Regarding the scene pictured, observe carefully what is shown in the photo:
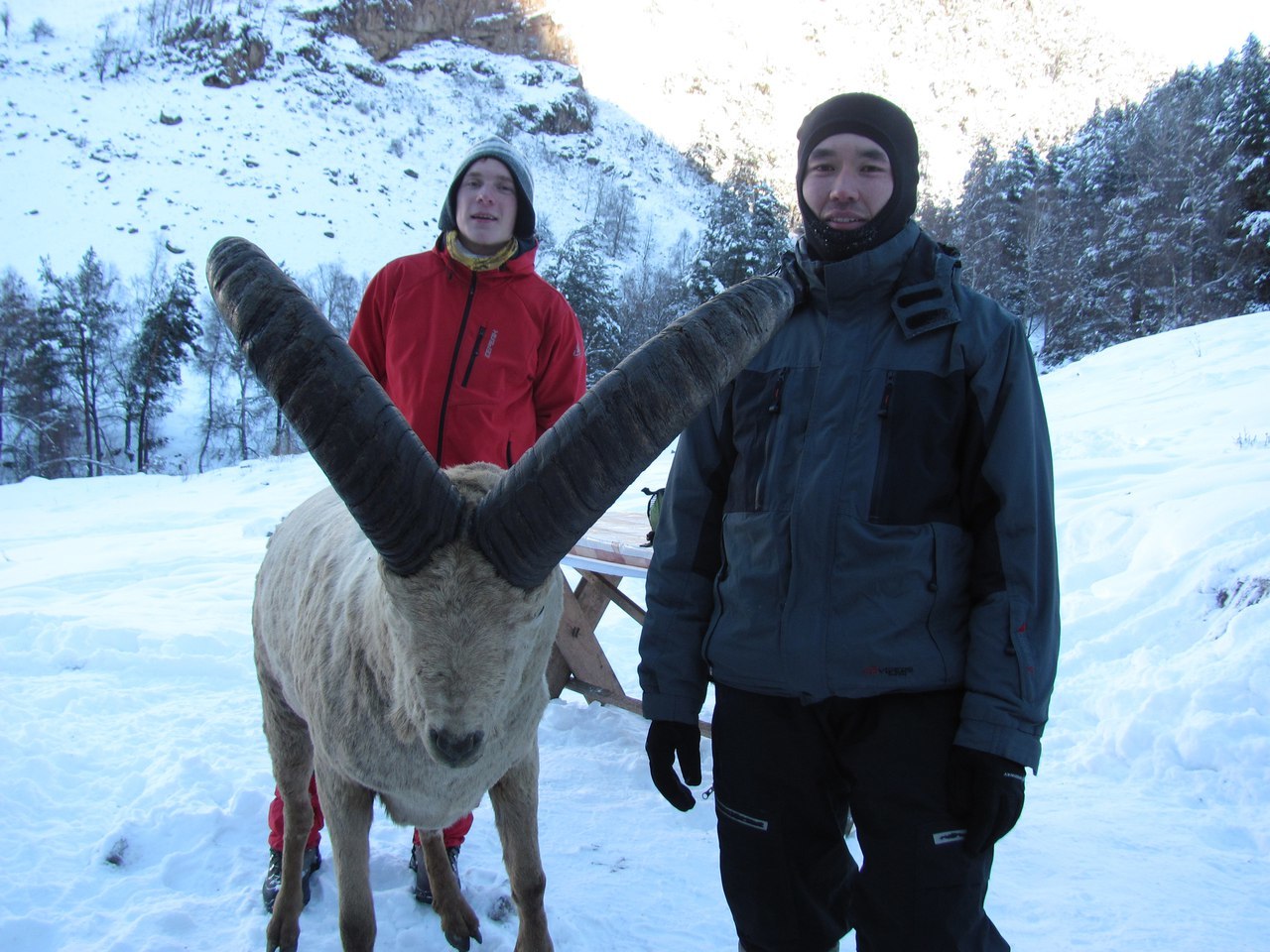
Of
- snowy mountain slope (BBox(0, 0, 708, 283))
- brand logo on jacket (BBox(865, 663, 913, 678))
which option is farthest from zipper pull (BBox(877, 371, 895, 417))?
snowy mountain slope (BBox(0, 0, 708, 283))

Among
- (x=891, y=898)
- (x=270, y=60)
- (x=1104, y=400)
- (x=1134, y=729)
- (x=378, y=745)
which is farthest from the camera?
(x=270, y=60)

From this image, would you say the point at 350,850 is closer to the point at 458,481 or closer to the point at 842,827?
the point at 458,481

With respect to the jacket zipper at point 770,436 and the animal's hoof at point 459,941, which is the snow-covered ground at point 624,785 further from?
the jacket zipper at point 770,436

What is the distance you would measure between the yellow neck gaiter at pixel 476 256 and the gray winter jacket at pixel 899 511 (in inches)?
61.4

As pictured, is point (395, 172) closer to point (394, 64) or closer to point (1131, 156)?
point (394, 64)

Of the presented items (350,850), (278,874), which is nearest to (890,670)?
(350,850)

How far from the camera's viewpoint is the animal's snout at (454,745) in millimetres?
1958

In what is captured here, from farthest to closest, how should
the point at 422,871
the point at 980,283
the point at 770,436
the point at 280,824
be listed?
the point at 980,283, the point at 280,824, the point at 422,871, the point at 770,436

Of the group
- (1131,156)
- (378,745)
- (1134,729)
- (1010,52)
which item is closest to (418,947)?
(378,745)

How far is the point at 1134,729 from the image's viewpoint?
4.46 m

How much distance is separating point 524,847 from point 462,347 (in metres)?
2.04

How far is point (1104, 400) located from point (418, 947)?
15.8 metres

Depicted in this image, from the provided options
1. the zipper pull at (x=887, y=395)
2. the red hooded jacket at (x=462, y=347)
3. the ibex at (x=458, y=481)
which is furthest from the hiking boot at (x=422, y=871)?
the zipper pull at (x=887, y=395)

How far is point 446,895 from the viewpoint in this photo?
316 cm
